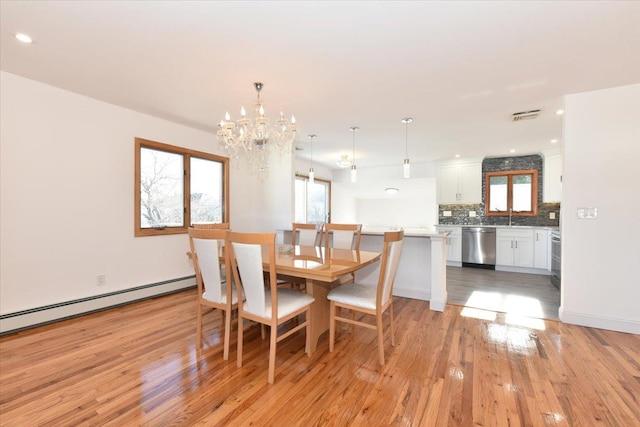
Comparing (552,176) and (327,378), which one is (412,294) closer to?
(327,378)

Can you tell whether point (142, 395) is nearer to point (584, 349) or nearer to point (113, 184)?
point (113, 184)

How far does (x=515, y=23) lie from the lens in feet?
5.94

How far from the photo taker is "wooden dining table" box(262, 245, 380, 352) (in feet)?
6.51

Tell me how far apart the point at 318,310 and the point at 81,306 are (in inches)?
102

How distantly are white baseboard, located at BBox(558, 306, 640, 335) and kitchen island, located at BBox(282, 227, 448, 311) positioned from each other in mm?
1161

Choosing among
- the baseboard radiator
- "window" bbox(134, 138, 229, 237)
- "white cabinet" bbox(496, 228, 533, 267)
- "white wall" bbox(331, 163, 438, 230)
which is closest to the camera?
the baseboard radiator

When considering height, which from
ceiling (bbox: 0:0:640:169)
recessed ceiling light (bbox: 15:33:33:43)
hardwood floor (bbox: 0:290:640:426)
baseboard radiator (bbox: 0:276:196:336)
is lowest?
hardwood floor (bbox: 0:290:640:426)

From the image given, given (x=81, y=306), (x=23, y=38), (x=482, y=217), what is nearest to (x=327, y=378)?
(x=81, y=306)

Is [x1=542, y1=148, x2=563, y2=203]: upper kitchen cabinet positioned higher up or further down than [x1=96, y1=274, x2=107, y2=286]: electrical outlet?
higher up

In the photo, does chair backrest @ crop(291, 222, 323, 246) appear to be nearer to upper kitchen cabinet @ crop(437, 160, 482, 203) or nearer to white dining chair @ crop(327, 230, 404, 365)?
white dining chair @ crop(327, 230, 404, 365)

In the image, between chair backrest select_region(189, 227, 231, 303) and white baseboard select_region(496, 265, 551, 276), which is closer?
chair backrest select_region(189, 227, 231, 303)

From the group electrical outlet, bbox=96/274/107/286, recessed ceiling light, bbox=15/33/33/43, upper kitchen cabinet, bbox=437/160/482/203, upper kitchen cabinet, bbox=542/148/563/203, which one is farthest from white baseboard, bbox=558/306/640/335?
recessed ceiling light, bbox=15/33/33/43

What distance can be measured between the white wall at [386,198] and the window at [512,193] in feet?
3.66

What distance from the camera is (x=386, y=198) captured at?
7375 millimetres
